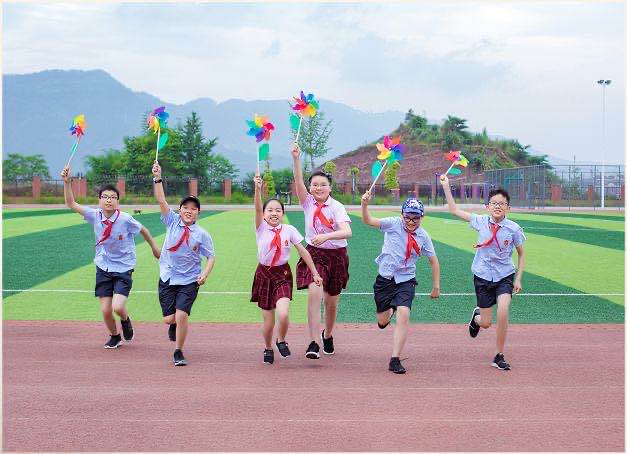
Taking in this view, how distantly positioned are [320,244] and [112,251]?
2.25m

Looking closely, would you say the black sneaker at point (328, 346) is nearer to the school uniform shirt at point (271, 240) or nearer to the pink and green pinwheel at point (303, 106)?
the school uniform shirt at point (271, 240)

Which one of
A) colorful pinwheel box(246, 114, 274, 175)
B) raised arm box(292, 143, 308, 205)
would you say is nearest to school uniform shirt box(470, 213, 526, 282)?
raised arm box(292, 143, 308, 205)

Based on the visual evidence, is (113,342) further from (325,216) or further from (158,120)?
(325,216)

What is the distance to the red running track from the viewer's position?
204 inches

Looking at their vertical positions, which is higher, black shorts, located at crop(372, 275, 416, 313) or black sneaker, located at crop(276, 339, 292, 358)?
black shorts, located at crop(372, 275, 416, 313)

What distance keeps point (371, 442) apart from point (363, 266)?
10187 millimetres

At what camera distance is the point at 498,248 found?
7.55 m

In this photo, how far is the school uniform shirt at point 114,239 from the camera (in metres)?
8.12

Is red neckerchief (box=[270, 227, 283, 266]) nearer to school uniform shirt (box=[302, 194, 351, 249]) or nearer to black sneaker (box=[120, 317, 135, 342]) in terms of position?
school uniform shirt (box=[302, 194, 351, 249])

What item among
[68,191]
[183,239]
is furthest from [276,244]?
[68,191]

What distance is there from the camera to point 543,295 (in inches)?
466

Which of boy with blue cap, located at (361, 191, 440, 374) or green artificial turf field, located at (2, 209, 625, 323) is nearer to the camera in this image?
boy with blue cap, located at (361, 191, 440, 374)

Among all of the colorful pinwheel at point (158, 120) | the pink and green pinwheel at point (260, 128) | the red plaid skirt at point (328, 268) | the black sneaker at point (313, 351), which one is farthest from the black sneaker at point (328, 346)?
the colorful pinwheel at point (158, 120)

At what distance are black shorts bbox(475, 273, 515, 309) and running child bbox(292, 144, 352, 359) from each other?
130 cm
